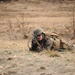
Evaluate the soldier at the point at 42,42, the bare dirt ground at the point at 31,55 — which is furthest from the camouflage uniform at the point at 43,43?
the bare dirt ground at the point at 31,55

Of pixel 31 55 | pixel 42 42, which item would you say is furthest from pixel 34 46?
pixel 31 55

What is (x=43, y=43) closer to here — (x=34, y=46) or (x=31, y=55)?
(x=34, y=46)

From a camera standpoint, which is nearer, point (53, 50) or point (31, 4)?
point (53, 50)

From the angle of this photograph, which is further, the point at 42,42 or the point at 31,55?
the point at 42,42

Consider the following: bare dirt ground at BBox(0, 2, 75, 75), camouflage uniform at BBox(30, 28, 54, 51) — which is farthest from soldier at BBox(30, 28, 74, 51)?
bare dirt ground at BBox(0, 2, 75, 75)

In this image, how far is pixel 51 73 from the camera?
7.82 m

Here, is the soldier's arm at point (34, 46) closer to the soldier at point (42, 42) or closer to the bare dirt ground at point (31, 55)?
the soldier at point (42, 42)

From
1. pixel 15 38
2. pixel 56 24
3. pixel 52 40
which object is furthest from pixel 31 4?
pixel 52 40

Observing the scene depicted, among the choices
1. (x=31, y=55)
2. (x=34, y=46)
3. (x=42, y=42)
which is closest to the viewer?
(x=31, y=55)

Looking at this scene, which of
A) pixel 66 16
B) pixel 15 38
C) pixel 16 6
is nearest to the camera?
pixel 15 38

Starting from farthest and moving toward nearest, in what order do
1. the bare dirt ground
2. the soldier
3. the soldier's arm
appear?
the soldier's arm, the soldier, the bare dirt ground

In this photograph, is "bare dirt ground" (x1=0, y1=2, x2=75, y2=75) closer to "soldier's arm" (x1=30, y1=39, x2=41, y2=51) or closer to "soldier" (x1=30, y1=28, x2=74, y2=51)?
"soldier's arm" (x1=30, y1=39, x2=41, y2=51)

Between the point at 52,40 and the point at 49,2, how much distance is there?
1752 cm

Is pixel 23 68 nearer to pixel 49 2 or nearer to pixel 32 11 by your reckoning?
pixel 32 11
